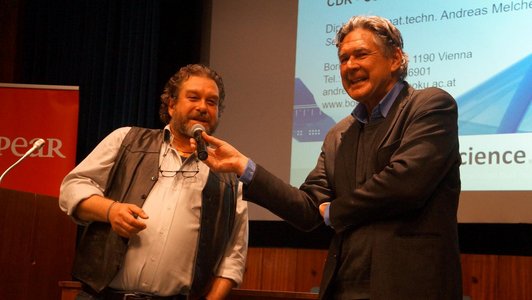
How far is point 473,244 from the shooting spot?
422 centimetres

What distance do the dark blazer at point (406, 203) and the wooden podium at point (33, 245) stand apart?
60.3 inches

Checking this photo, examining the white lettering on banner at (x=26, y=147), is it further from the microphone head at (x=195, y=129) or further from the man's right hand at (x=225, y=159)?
the man's right hand at (x=225, y=159)

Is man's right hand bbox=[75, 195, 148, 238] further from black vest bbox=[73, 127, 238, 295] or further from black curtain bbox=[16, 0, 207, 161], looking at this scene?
black curtain bbox=[16, 0, 207, 161]

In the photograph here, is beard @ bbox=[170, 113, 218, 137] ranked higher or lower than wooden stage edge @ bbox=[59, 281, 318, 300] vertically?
higher

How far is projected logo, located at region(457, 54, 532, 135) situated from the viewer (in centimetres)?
377

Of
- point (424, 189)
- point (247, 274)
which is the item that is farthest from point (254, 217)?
point (424, 189)

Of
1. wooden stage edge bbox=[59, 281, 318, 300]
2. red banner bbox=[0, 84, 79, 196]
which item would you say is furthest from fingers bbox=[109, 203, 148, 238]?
red banner bbox=[0, 84, 79, 196]

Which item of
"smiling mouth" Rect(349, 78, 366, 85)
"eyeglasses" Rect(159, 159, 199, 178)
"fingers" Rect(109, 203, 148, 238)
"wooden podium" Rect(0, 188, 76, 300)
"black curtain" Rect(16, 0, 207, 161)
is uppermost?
"black curtain" Rect(16, 0, 207, 161)

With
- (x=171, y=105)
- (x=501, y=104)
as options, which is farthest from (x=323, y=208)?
(x=501, y=104)

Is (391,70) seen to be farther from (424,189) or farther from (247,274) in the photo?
(247,274)

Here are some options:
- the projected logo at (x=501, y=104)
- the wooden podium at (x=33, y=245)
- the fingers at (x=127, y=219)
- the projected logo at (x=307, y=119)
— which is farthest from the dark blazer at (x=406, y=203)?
the projected logo at (x=307, y=119)

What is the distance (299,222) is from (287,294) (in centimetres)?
126

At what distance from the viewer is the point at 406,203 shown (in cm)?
200

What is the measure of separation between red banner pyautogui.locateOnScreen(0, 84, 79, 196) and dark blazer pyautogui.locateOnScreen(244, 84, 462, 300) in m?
2.83
